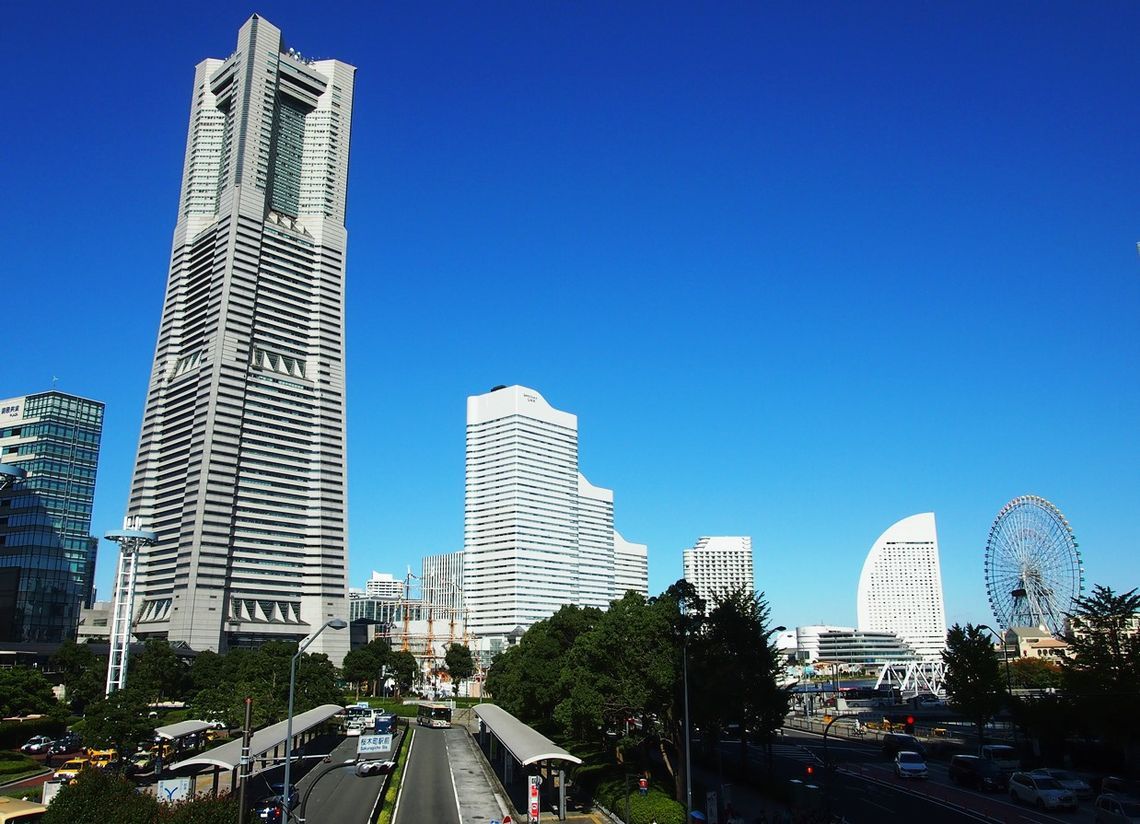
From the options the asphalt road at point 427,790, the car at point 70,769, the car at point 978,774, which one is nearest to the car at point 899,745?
the car at point 978,774

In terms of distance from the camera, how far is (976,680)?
80.7 m

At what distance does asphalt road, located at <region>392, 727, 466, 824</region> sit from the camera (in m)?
49.9

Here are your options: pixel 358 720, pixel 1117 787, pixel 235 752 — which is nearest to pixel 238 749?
pixel 235 752

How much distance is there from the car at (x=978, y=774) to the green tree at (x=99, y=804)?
4900 centimetres

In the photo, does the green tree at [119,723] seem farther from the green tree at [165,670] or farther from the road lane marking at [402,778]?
the green tree at [165,670]

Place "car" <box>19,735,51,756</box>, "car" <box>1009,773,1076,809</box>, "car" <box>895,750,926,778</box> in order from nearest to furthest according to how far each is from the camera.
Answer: "car" <box>1009,773,1076,809</box> → "car" <box>895,750,926,778</box> → "car" <box>19,735,51,756</box>

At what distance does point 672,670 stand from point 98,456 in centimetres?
17479

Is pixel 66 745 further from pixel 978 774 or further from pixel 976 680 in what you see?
pixel 976 680

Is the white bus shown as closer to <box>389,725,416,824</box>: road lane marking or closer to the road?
<box>389,725,416,824</box>: road lane marking

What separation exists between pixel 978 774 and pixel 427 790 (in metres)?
37.2

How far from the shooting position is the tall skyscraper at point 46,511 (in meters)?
160

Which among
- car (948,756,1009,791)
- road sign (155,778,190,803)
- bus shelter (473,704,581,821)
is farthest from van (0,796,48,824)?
car (948,756,1009,791)

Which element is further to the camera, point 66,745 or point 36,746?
point 66,745

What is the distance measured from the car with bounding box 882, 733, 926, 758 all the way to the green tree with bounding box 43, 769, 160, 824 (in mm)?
59752
